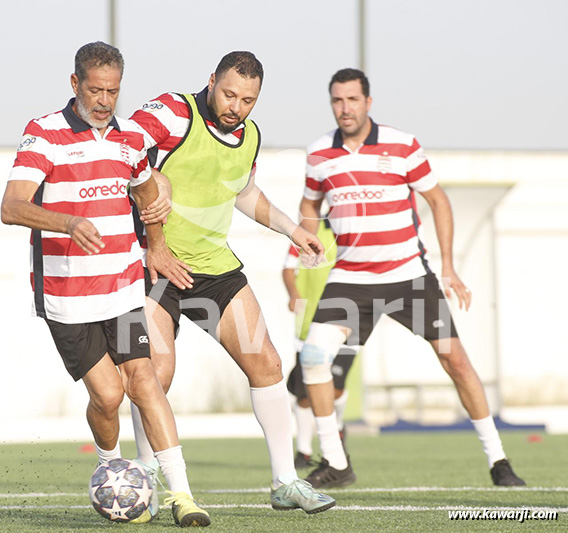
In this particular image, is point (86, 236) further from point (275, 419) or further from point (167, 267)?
point (275, 419)

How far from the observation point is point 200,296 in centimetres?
546

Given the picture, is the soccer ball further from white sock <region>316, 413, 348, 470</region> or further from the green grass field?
white sock <region>316, 413, 348, 470</region>

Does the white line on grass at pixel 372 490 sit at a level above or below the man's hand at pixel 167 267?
below

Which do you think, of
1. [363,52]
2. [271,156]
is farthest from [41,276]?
[363,52]

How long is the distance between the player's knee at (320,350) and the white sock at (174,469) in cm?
223

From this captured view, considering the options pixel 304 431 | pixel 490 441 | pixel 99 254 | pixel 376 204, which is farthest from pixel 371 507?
pixel 304 431

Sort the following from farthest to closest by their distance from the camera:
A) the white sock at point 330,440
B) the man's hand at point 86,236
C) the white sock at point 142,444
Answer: the white sock at point 330,440, the white sock at point 142,444, the man's hand at point 86,236

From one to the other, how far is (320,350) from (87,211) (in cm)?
246

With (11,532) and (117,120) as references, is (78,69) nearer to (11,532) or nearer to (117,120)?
(117,120)

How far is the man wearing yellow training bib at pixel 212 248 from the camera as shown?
5387mm

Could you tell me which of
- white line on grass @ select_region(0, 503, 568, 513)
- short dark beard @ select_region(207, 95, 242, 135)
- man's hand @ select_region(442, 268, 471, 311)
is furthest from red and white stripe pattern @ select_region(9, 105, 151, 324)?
man's hand @ select_region(442, 268, 471, 311)

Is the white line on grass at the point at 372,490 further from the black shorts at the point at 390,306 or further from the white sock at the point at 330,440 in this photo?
the black shorts at the point at 390,306

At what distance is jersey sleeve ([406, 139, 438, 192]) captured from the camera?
7176mm

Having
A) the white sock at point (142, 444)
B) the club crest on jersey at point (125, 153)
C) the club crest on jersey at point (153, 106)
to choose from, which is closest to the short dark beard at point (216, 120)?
the club crest on jersey at point (153, 106)
